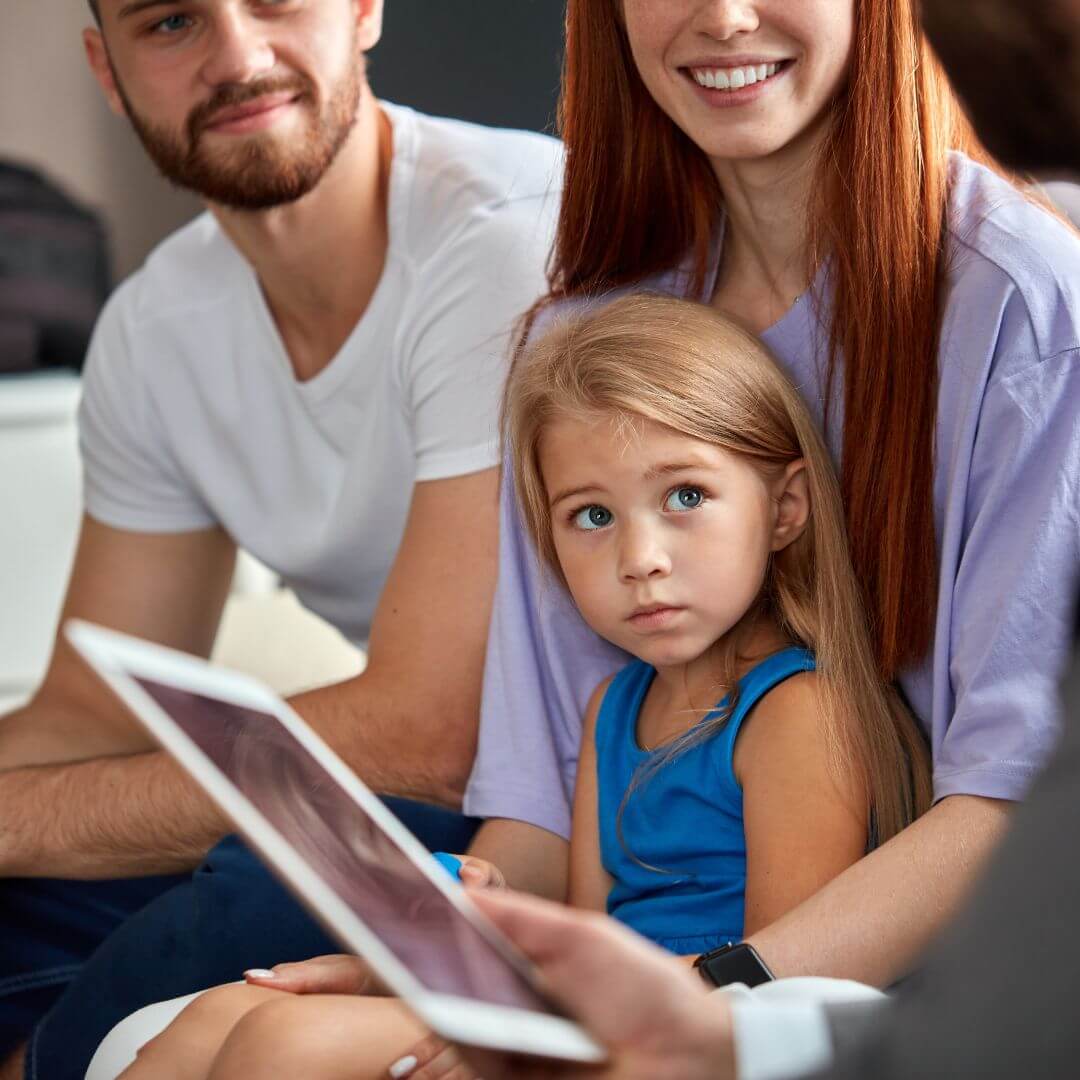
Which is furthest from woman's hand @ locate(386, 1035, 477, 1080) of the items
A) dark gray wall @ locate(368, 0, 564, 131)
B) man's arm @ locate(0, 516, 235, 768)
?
dark gray wall @ locate(368, 0, 564, 131)

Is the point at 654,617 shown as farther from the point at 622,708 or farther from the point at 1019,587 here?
the point at 1019,587

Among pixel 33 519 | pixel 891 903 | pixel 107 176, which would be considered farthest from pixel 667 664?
pixel 107 176

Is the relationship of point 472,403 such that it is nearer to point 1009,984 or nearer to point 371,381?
point 371,381

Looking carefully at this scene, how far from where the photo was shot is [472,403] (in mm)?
1729

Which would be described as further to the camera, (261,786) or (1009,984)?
(261,786)

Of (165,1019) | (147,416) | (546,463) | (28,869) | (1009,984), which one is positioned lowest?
(28,869)

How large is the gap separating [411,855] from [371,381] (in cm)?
104

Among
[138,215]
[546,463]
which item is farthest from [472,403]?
[138,215]

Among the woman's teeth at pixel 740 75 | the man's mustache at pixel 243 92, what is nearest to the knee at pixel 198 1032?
the woman's teeth at pixel 740 75

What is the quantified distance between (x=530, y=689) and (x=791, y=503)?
1.08 feet

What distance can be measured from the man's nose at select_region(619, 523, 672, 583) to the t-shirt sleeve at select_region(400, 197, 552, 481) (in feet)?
1.37

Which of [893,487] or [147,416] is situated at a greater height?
[893,487]

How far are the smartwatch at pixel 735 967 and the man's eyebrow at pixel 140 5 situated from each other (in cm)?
128

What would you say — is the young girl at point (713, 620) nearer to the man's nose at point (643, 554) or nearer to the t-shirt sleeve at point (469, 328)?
the man's nose at point (643, 554)
